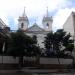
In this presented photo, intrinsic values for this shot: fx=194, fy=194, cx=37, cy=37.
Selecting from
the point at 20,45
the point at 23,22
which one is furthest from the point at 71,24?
the point at 23,22

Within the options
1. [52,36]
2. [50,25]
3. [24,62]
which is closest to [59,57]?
[52,36]

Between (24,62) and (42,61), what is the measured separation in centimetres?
328

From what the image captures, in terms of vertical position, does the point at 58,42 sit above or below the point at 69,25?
below

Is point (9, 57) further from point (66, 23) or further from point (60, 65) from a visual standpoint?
point (66, 23)

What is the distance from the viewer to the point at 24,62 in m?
34.0

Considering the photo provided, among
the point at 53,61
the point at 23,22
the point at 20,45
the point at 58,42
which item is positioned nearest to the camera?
the point at 20,45

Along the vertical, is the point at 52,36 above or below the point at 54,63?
above

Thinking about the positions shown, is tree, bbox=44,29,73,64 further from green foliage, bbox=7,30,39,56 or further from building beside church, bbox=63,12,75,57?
building beside church, bbox=63,12,75,57

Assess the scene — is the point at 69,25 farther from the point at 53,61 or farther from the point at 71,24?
the point at 53,61

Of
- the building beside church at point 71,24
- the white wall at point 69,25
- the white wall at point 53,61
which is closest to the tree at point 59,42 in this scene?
the white wall at point 53,61

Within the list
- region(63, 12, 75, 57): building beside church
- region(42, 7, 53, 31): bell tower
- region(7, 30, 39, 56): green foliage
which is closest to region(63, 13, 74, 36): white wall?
region(63, 12, 75, 57): building beside church

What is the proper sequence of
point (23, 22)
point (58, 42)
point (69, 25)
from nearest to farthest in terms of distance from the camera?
point (58, 42) < point (69, 25) < point (23, 22)

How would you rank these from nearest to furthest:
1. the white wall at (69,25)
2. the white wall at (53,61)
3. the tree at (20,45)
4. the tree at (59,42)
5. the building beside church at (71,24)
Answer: the tree at (20,45)
the white wall at (53,61)
the tree at (59,42)
the building beside church at (71,24)
the white wall at (69,25)

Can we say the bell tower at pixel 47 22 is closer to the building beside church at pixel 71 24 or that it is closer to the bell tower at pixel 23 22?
the bell tower at pixel 23 22
